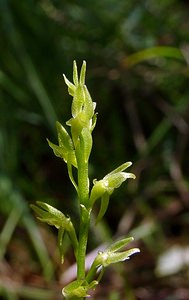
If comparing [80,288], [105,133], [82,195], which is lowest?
[80,288]

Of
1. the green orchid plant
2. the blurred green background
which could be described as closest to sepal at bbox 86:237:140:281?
the green orchid plant

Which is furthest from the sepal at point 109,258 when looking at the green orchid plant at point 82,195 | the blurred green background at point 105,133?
the blurred green background at point 105,133

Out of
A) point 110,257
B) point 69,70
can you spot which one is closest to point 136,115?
point 69,70

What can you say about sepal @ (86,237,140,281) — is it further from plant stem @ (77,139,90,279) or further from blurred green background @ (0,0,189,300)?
blurred green background @ (0,0,189,300)

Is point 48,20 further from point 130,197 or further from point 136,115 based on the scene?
point 130,197

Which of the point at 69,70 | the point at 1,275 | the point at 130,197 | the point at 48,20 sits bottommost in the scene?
the point at 1,275

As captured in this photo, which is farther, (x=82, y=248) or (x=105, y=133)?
(x=105, y=133)

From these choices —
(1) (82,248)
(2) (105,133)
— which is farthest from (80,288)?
(2) (105,133)

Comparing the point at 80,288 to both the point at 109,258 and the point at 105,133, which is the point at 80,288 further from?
the point at 105,133
